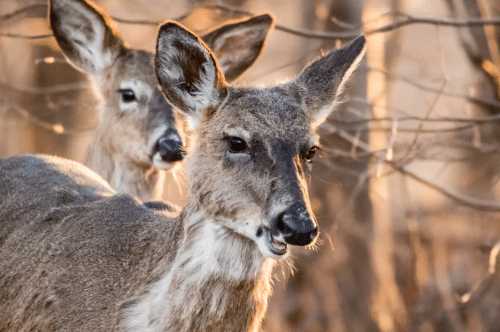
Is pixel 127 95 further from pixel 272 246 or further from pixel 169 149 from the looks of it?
pixel 272 246

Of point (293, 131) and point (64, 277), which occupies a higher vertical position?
point (293, 131)

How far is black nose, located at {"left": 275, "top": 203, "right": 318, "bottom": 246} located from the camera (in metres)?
5.53

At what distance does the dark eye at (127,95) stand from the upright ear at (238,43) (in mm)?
777

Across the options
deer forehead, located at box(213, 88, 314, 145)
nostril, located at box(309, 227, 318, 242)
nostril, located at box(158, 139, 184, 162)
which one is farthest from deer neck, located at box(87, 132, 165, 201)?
nostril, located at box(309, 227, 318, 242)

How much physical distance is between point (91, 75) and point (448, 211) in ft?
22.0

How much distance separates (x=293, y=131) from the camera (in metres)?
6.18

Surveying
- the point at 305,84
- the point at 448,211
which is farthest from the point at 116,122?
the point at 448,211

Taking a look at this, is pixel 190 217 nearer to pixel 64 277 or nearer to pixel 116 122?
pixel 64 277

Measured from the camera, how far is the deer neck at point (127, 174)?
32.2 ft

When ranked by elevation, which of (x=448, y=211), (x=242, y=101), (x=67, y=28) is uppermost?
(x=242, y=101)

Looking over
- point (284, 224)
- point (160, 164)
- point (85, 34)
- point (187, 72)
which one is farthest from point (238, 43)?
point (284, 224)

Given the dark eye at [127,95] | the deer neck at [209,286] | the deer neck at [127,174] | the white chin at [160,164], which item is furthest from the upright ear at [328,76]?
the dark eye at [127,95]

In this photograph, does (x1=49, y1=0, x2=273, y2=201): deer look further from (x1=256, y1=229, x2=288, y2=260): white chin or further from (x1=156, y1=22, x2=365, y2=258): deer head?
(x1=256, y1=229, x2=288, y2=260): white chin

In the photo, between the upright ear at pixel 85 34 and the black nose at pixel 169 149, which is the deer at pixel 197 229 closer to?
the black nose at pixel 169 149
